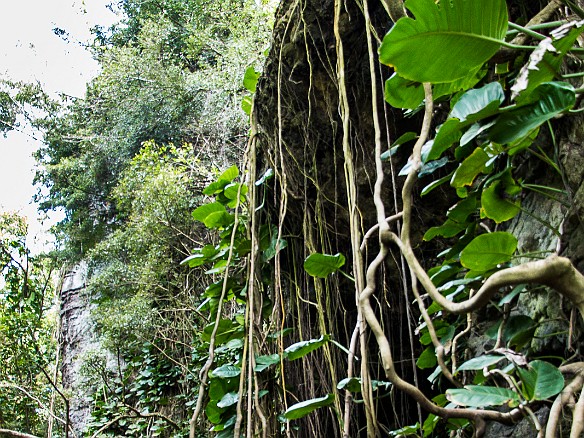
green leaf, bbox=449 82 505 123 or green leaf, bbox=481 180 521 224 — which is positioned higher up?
green leaf, bbox=449 82 505 123

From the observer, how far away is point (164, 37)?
26.2 feet

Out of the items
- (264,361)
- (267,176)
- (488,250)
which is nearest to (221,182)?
(267,176)

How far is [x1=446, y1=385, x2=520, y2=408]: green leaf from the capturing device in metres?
0.90

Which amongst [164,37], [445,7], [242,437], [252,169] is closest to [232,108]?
[164,37]

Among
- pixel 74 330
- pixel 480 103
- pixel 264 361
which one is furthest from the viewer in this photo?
pixel 74 330

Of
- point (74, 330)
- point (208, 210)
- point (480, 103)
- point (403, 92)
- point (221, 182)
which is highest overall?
point (74, 330)

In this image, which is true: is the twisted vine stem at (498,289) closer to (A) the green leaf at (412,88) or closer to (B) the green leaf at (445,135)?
(B) the green leaf at (445,135)

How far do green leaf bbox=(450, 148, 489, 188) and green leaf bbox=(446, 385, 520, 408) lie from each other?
0.47 meters

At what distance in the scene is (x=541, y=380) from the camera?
2.99ft

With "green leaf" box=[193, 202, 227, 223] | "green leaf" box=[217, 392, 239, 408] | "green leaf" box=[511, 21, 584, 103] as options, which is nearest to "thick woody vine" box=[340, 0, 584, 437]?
"green leaf" box=[511, 21, 584, 103]

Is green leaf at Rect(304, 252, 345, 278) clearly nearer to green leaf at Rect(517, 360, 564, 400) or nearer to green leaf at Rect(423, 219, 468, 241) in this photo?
green leaf at Rect(423, 219, 468, 241)

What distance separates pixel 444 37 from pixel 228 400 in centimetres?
155

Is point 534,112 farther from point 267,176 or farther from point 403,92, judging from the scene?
point 267,176

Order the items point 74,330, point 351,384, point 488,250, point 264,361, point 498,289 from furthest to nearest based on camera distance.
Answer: point 74,330
point 264,361
point 351,384
point 488,250
point 498,289
